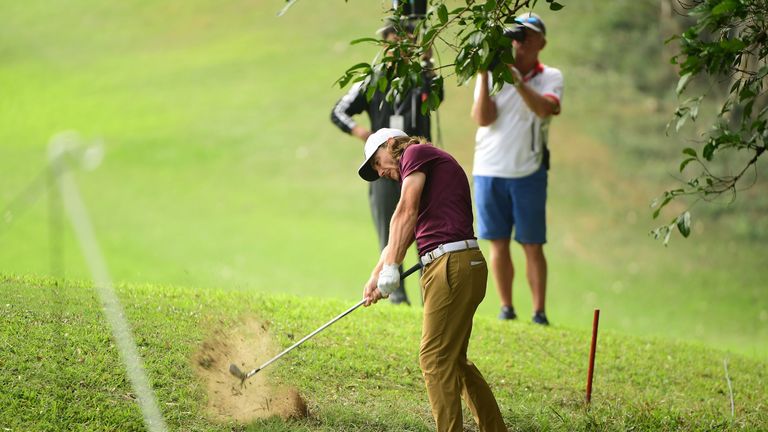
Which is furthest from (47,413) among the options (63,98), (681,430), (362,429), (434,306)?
(63,98)

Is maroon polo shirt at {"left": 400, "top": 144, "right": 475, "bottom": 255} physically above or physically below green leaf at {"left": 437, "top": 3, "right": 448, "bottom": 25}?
below

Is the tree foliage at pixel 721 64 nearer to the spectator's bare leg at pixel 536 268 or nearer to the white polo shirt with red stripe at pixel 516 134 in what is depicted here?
the white polo shirt with red stripe at pixel 516 134

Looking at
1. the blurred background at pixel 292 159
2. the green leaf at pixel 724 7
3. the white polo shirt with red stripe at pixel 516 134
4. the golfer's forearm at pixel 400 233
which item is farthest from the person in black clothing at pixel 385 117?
the green leaf at pixel 724 7

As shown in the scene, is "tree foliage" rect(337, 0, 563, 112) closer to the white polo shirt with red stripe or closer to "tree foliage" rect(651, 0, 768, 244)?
"tree foliage" rect(651, 0, 768, 244)

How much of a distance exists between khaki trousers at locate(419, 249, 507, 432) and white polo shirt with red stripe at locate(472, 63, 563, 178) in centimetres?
313

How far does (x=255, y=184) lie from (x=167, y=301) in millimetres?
11557

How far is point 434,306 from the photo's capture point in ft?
17.6

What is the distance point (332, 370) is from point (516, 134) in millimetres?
2633

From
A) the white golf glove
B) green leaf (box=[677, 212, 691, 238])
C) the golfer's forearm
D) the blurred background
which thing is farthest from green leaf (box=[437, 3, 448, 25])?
the blurred background

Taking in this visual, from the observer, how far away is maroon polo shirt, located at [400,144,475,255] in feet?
17.7

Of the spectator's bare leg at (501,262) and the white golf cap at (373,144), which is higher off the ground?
the white golf cap at (373,144)

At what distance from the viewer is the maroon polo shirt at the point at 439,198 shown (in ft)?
17.7

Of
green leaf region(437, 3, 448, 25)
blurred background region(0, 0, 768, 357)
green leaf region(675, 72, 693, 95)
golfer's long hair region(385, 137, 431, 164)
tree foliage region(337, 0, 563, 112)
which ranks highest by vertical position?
green leaf region(437, 3, 448, 25)

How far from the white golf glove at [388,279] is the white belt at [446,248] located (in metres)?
0.19
